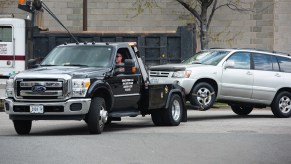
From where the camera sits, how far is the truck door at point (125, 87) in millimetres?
16922

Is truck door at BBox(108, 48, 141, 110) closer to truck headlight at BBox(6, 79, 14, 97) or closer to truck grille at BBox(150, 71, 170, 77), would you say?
truck headlight at BBox(6, 79, 14, 97)

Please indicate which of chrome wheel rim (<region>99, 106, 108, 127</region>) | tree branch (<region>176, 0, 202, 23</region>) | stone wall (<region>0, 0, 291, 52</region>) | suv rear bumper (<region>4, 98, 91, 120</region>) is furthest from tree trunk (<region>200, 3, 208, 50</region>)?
suv rear bumper (<region>4, 98, 91, 120</region>)

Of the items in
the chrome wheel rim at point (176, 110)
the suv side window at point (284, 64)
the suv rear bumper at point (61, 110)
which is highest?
the suv side window at point (284, 64)

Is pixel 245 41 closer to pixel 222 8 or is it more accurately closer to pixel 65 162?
pixel 222 8

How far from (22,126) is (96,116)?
1.59 meters

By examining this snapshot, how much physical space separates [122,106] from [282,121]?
5.28 m

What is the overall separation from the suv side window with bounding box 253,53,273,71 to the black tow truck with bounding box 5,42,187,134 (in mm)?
3857

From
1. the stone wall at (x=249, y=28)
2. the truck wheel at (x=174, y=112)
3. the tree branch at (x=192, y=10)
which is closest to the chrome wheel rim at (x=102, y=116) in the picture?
the truck wheel at (x=174, y=112)

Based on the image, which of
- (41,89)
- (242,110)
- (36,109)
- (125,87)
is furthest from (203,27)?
(36,109)

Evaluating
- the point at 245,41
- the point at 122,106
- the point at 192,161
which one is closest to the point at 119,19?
the point at 245,41

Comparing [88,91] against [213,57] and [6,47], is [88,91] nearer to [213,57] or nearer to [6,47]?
[213,57]

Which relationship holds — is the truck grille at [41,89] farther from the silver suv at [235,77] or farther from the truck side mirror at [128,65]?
the silver suv at [235,77]

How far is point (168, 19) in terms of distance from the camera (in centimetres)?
3161

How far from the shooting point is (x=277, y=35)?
31922 mm
